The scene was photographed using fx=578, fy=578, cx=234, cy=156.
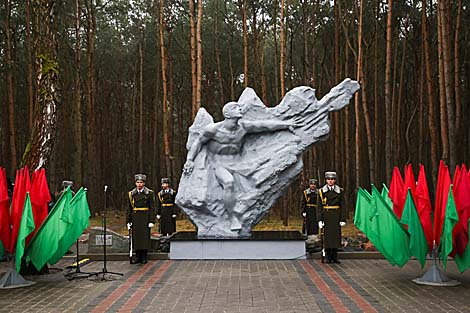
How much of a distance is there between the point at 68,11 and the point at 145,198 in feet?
44.0

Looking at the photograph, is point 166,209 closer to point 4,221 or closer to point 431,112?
point 4,221

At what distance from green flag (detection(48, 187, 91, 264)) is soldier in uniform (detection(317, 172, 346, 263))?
392 cm

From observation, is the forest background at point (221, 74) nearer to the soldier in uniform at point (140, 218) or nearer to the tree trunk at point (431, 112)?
the tree trunk at point (431, 112)

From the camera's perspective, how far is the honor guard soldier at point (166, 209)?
12.3 m

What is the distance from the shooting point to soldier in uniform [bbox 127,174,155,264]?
983cm

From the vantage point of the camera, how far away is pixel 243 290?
7.27m

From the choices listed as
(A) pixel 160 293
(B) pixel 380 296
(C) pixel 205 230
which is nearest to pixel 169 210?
(C) pixel 205 230

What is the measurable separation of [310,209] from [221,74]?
14510mm

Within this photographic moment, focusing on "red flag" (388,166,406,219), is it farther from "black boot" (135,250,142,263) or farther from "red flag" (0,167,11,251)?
"red flag" (0,167,11,251)

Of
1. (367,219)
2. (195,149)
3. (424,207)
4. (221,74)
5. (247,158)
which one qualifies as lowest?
(367,219)

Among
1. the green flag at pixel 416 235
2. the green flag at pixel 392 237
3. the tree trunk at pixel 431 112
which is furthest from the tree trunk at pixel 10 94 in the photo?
the green flag at pixel 416 235

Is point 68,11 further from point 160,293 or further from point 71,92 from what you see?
point 160,293

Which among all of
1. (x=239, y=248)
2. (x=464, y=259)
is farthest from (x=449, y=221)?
(x=239, y=248)

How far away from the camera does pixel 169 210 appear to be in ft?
40.7
